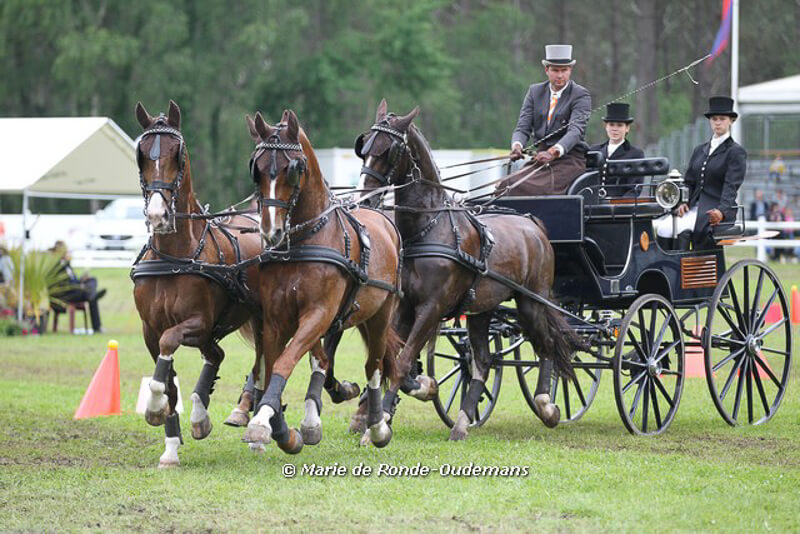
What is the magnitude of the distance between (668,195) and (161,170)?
13.8 ft

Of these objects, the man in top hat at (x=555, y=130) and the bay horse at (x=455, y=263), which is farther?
the man in top hat at (x=555, y=130)

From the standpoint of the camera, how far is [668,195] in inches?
380

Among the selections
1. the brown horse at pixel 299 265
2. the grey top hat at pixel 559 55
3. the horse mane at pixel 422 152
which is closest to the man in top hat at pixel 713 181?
the grey top hat at pixel 559 55

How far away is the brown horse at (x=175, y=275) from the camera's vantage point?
750 centimetres

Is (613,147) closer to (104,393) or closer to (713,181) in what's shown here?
(713,181)

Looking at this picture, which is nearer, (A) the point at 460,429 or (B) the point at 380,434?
(B) the point at 380,434

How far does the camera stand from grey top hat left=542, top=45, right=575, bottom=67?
9969mm

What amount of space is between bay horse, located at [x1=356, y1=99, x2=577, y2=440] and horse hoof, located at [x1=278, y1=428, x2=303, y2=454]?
1.02 meters

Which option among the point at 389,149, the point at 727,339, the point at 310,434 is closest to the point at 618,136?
the point at 727,339

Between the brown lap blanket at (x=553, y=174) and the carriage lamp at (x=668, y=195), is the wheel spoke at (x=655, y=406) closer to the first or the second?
the carriage lamp at (x=668, y=195)

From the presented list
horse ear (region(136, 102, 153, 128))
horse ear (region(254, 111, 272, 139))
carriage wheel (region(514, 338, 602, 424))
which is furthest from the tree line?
horse ear (region(254, 111, 272, 139))

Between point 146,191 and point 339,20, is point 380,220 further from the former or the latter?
point 339,20

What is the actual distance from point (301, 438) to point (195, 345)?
0.94m

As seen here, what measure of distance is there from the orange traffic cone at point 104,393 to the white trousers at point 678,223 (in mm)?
4969
